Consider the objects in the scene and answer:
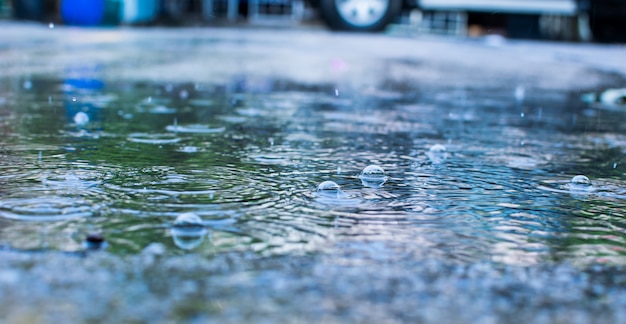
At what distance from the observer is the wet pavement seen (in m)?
1.31

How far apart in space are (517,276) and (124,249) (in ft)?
2.29

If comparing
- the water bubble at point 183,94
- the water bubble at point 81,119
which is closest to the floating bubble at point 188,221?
the water bubble at point 81,119

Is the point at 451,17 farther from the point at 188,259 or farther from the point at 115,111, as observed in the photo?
the point at 188,259

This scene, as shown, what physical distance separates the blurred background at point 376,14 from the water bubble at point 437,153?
6957 mm

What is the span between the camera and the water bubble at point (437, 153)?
2689mm

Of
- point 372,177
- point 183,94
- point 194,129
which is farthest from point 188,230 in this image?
point 183,94

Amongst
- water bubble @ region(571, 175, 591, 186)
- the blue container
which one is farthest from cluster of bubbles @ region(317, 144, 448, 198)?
the blue container

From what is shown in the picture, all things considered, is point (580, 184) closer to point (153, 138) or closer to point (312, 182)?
point (312, 182)

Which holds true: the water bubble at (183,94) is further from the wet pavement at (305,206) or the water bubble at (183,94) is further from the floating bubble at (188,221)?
the floating bubble at (188,221)

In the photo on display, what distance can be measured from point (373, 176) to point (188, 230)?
798mm

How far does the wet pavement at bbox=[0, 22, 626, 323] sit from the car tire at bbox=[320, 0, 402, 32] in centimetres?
508

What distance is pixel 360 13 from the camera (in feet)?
32.6

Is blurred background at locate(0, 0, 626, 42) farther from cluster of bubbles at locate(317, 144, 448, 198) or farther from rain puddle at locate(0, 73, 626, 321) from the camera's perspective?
cluster of bubbles at locate(317, 144, 448, 198)

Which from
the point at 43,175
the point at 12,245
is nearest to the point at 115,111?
the point at 43,175
